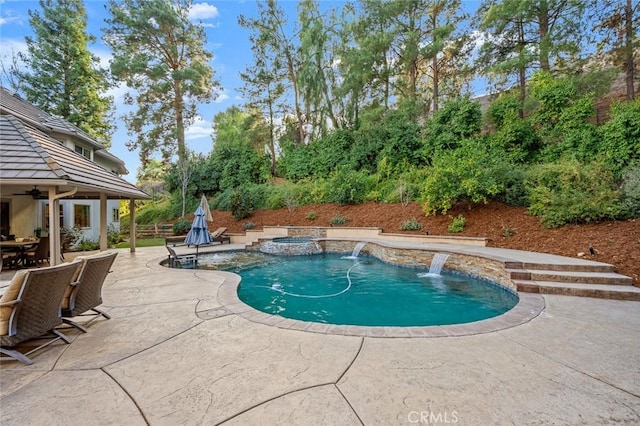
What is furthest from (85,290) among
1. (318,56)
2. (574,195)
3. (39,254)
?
(318,56)

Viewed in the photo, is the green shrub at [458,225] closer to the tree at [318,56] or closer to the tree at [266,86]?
the tree at [318,56]

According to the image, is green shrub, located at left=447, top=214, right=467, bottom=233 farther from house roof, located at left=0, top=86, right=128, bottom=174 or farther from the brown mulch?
house roof, located at left=0, top=86, right=128, bottom=174


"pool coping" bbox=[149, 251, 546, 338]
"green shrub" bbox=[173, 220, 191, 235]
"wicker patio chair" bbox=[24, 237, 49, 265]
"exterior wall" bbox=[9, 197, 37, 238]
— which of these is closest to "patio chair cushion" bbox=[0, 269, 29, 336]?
"pool coping" bbox=[149, 251, 546, 338]

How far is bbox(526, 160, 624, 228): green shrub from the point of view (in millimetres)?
7195

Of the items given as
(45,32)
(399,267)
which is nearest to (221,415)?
(399,267)

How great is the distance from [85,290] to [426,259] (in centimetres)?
769

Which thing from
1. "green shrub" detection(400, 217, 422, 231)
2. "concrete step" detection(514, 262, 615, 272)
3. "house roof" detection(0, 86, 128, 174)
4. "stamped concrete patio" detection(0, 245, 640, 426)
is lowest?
"stamped concrete patio" detection(0, 245, 640, 426)

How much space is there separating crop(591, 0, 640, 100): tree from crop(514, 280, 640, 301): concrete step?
1105 cm

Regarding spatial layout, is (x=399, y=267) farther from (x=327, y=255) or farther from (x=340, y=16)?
(x=340, y=16)

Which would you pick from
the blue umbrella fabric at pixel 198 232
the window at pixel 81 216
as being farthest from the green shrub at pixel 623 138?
the window at pixel 81 216

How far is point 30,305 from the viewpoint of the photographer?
2.95 meters

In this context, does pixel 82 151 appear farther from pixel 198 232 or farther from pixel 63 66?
pixel 198 232

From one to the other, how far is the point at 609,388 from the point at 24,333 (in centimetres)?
554

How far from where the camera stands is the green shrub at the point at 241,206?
15.8m
